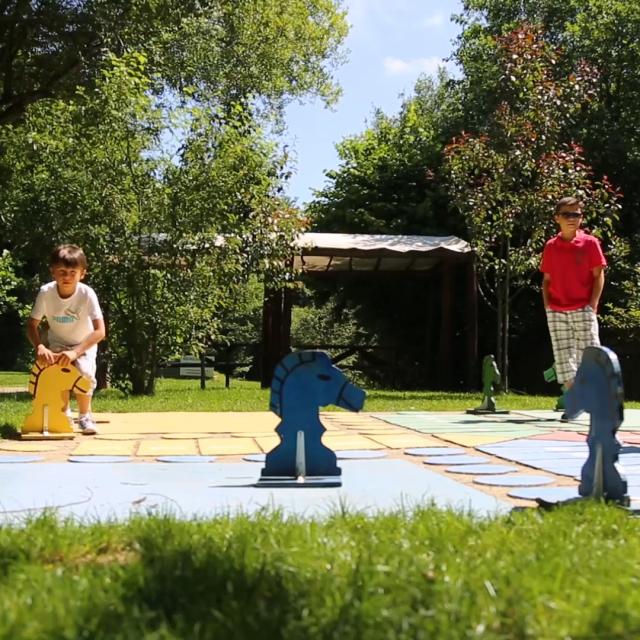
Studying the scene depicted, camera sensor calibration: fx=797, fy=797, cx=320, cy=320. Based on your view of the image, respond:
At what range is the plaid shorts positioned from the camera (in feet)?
19.5

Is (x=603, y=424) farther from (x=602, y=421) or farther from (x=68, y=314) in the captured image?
(x=68, y=314)

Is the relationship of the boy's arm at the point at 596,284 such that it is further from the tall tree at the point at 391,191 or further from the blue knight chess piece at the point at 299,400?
the tall tree at the point at 391,191

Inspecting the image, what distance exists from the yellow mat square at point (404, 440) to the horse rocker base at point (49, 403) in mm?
2182

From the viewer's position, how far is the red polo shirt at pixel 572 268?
585 cm

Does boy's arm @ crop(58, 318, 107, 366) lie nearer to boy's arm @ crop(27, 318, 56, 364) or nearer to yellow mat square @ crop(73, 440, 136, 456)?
boy's arm @ crop(27, 318, 56, 364)

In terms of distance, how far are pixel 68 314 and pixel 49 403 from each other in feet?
2.46

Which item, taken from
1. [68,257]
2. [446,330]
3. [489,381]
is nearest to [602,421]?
[68,257]

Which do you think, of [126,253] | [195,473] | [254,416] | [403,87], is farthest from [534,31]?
[403,87]

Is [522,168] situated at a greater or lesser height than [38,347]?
greater

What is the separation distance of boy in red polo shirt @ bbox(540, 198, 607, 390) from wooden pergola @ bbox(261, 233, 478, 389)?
699 cm

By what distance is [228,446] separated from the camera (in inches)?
210

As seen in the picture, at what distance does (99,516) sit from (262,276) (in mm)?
9437

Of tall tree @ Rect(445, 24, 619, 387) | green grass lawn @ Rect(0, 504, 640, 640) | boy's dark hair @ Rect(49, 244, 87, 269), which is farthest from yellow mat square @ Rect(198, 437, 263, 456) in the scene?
tall tree @ Rect(445, 24, 619, 387)

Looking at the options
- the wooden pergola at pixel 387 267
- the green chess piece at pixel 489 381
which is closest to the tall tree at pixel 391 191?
the wooden pergola at pixel 387 267
